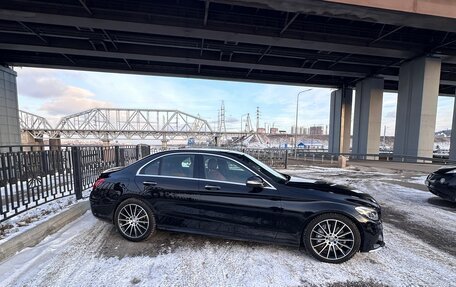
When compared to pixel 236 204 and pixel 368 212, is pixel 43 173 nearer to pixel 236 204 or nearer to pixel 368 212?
pixel 236 204

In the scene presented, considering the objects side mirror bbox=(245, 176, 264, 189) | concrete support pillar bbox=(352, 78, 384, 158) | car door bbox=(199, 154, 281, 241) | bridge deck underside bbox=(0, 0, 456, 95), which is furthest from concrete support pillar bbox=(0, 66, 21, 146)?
concrete support pillar bbox=(352, 78, 384, 158)

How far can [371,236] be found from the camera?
129 inches

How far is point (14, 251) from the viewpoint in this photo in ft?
11.1

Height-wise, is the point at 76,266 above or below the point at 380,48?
below

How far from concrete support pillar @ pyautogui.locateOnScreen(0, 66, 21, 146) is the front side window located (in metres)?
18.6

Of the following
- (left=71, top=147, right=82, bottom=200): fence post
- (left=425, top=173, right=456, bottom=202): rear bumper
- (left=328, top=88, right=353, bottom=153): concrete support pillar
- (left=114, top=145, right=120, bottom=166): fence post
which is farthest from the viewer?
(left=328, top=88, right=353, bottom=153): concrete support pillar

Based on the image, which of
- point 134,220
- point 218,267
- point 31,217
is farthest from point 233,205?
point 31,217

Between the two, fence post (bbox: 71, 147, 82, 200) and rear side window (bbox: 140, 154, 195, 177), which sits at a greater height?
rear side window (bbox: 140, 154, 195, 177)

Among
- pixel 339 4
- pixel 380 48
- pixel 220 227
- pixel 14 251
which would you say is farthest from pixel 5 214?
pixel 380 48

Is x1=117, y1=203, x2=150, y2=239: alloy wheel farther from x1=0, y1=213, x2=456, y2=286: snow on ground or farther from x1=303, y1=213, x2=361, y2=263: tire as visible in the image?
x1=303, y1=213, x2=361, y2=263: tire

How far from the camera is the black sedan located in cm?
329

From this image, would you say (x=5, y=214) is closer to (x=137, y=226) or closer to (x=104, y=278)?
(x=137, y=226)

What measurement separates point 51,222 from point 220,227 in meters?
3.23

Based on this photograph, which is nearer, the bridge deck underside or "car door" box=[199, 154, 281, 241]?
"car door" box=[199, 154, 281, 241]
